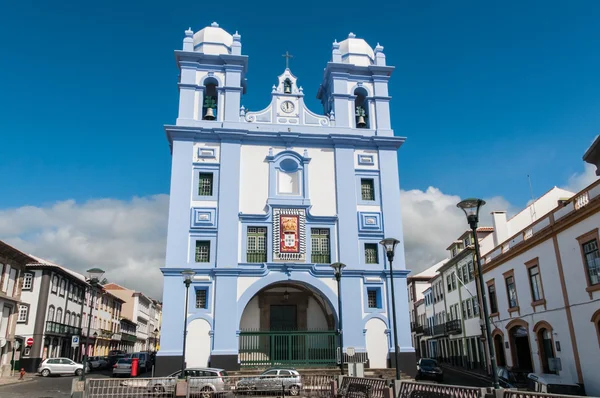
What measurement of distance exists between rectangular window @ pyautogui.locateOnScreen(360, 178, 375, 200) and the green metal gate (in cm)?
790

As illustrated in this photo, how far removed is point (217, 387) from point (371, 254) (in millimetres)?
13337

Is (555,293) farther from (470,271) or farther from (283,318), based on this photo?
(470,271)

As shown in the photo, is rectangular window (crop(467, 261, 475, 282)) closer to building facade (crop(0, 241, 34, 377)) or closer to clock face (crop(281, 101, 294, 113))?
clock face (crop(281, 101, 294, 113))

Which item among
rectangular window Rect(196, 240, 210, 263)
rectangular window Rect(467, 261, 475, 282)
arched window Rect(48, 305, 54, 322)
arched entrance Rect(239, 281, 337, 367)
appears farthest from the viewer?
arched window Rect(48, 305, 54, 322)

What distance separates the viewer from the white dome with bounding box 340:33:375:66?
3216 cm

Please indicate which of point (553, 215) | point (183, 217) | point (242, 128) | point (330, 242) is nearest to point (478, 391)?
point (553, 215)

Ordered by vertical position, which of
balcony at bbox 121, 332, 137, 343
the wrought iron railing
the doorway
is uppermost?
the wrought iron railing

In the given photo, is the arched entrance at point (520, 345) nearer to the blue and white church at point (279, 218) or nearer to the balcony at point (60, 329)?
the blue and white church at point (279, 218)

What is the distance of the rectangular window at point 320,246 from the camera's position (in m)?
28.0

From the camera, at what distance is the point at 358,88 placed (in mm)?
31500

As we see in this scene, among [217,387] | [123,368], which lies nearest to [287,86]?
[217,387]

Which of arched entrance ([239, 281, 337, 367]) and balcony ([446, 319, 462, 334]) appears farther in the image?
balcony ([446, 319, 462, 334])

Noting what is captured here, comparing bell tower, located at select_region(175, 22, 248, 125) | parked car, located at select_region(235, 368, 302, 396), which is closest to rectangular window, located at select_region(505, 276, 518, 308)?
parked car, located at select_region(235, 368, 302, 396)

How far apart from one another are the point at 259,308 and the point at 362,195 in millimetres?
8661
